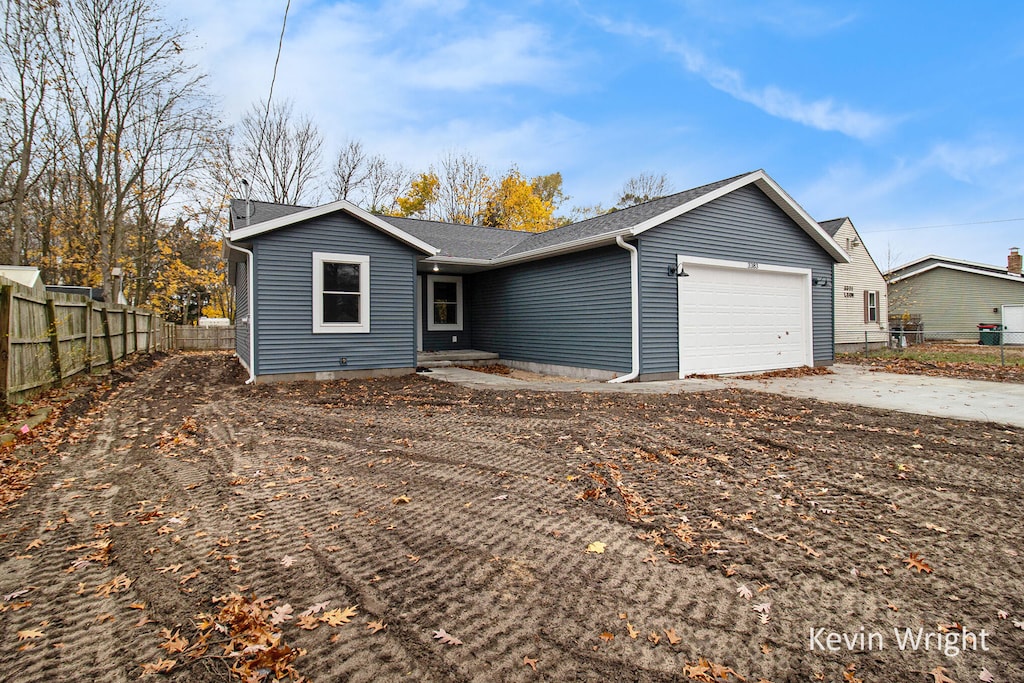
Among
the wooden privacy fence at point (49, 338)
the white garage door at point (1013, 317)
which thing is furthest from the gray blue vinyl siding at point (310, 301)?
the white garage door at point (1013, 317)

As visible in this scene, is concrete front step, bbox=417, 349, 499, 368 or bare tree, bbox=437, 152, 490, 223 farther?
bare tree, bbox=437, 152, 490, 223

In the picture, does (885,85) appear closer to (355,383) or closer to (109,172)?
(355,383)

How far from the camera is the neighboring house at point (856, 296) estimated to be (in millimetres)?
20797

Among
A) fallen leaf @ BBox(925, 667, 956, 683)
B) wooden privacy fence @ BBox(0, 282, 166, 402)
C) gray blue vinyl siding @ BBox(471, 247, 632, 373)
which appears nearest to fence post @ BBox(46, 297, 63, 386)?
wooden privacy fence @ BBox(0, 282, 166, 402)

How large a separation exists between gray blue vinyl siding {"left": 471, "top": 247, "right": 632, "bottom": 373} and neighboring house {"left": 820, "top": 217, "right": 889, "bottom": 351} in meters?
14.3

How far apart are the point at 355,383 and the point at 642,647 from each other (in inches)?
345

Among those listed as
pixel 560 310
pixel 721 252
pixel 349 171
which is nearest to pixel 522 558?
pixel 560 310

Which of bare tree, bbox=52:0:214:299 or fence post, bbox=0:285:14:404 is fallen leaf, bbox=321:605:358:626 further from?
bare tree, bbox=52:0:214:299

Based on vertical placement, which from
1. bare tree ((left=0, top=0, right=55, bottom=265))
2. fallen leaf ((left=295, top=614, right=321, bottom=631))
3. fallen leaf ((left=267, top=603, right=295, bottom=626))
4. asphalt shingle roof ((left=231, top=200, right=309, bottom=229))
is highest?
bare tree ((left=0, top=0, right=55, bottom=265))

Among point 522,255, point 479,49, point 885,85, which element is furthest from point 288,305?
point 885,85

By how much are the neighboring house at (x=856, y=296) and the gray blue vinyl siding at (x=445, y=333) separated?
1492 cm

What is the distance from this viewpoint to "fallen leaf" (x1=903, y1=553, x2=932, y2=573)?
2.55 metres

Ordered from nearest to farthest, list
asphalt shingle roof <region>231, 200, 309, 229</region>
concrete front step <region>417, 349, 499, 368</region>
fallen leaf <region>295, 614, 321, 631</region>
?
1. fallen leaf <region>295, 614, 321, 631</region>
2. asphalt shingle roof <region>231, 200, 309, 229</region>
3. concrete front step <region>417, 349, 499, 368</region>

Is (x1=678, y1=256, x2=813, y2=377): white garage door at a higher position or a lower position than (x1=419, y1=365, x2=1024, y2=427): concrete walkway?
higher
